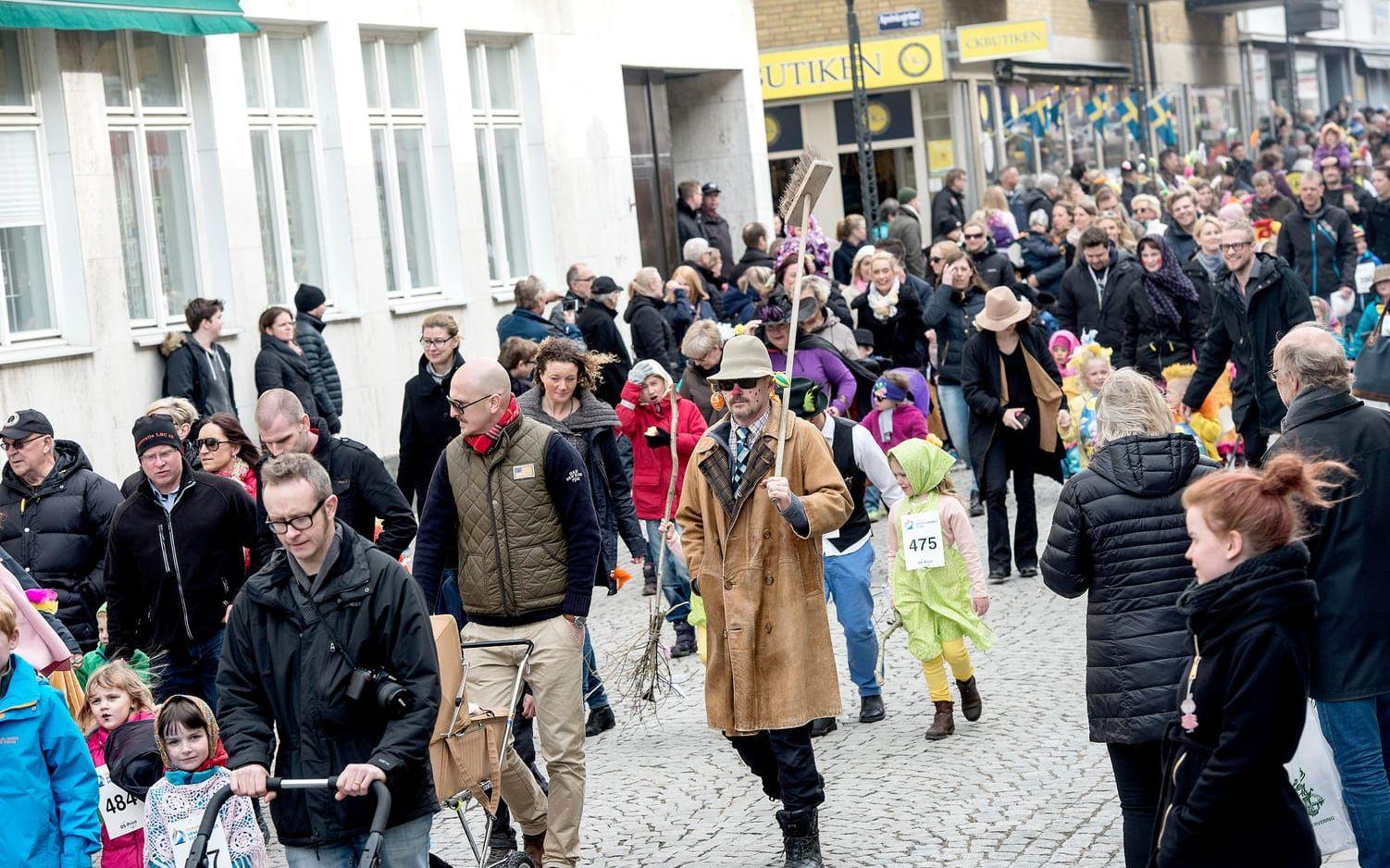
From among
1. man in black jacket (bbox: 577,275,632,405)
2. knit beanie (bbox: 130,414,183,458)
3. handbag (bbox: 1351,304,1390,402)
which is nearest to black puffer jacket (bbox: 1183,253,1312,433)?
handbag (bbox: 1351,304,1390,402)

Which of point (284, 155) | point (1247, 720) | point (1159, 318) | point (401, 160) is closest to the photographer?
point (1247, 720)

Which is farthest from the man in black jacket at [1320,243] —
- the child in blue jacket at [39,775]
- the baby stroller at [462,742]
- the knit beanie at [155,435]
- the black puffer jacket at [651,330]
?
the child in blue jacket at [39,775]

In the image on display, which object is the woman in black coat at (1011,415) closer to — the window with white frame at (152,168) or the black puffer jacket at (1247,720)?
the window with white frame at (152,168)

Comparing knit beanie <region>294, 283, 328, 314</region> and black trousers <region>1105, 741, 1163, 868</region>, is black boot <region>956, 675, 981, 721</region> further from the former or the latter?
knit beanie <region>294, 283, 328, 314</region>

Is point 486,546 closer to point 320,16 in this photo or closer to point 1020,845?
point 1020,845

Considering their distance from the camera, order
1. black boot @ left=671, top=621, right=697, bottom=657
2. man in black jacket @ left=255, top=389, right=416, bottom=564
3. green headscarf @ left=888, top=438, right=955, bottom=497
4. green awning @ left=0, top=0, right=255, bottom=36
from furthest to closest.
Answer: green awning @ left=0, top=0, right=255, bottom=36, black boot @ left=671, top=621, right=697, bottom=657, green headscarf @ left=888, top=438, right=955, bottom=497, man in black jacket @ left=255, top=389, right=416, bottom=564

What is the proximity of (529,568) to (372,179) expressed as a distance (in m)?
12.5

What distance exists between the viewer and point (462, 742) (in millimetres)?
6555

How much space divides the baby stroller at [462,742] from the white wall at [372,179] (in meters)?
8.99

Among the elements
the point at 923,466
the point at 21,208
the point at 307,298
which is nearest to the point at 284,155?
the point at 307,298

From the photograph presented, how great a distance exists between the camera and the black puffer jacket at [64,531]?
9039 mm

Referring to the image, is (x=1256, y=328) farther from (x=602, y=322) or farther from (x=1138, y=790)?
(x=1138, y=790)

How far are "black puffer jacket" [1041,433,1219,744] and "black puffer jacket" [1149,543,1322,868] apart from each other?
4.29 ft

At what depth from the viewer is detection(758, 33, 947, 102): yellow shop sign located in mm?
33812
